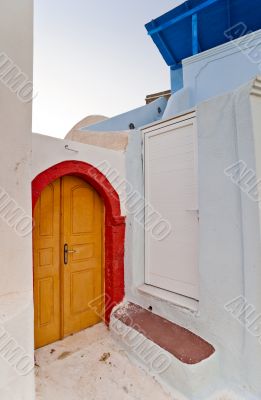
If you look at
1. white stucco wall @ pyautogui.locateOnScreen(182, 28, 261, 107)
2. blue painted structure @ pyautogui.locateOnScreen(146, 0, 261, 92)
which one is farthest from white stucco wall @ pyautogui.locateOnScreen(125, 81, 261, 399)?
blue painted structure @ pyautogui.locateOnScreen(146, 0, 261, 92)

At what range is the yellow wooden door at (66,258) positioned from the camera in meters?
3.29

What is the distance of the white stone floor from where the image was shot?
262 cm

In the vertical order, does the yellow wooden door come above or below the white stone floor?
above

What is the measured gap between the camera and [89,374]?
2.90 m

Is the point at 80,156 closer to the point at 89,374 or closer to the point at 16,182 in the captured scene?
the point at 16,182

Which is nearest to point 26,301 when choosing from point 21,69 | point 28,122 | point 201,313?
point 28,122

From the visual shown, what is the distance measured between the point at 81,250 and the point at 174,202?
1512 millimetres

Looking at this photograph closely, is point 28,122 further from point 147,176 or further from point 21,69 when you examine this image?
point 147,176

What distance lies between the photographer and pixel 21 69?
1.94m

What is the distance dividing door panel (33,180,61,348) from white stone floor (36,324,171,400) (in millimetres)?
235

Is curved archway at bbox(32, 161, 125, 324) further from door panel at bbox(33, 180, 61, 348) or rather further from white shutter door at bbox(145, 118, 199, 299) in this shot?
door panel at bbox(33, 180, 61, 348)

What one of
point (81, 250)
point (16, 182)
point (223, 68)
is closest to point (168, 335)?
point (81, 250)

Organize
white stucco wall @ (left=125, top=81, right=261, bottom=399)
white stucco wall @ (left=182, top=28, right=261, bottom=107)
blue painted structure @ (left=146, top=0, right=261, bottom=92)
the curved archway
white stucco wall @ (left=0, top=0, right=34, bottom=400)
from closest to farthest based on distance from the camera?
white stucco wall @ (left=0, top=0, right=34, bottom=400) → white stucco wall @ (left=125, top=81, right=261, bottom=399) → the curved archway → white stucco wall @ (left=182, top=28, right=261, bottom=107) → blue painted structure @ (left=146, top=0, right=261, bottom=92)

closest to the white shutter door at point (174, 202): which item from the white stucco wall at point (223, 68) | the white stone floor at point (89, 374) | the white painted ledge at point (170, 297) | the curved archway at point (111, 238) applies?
the white painted ledge at point (170, 297)
